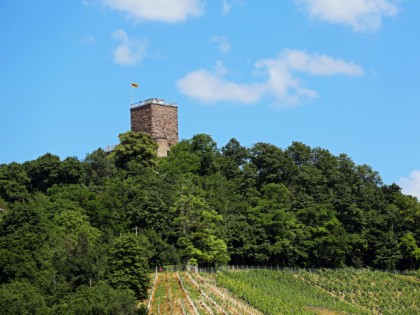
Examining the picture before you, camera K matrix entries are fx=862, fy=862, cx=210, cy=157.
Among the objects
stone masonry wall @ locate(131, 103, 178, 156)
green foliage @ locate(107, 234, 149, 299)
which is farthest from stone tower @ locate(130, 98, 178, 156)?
green foliage @ locate(107, 234, 149, 299)

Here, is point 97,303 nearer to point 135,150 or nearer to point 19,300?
point 19,300

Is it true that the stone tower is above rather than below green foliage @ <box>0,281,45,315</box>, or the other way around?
above

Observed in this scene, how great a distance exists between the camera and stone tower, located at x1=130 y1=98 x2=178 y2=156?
92.1 meters

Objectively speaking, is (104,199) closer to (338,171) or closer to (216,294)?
(216,294)

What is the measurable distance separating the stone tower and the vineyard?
25.0 metres

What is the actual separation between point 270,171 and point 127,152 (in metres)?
14.4

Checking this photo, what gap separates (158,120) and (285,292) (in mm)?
32022

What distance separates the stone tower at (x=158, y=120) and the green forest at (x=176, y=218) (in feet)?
18.9

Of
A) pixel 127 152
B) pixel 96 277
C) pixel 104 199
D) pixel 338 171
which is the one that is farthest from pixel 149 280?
pixel 338 171

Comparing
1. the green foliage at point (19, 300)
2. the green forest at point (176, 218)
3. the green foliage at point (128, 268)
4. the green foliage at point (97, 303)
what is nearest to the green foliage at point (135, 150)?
the green forest at point (176, 218)

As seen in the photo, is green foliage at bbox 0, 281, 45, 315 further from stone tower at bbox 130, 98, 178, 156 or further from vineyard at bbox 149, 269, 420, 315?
stone tower at bbox 130, 98, 178, 156

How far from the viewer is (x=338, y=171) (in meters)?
86.9

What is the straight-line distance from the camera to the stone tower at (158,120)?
92.1m

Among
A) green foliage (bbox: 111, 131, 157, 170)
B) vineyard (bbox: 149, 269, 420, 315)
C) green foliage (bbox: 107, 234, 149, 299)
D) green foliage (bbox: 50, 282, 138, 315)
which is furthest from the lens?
green foliage (bbox: 111, 131, 157, 170)
